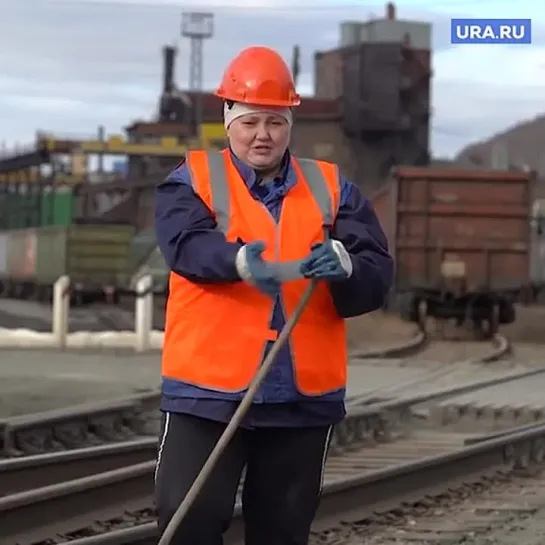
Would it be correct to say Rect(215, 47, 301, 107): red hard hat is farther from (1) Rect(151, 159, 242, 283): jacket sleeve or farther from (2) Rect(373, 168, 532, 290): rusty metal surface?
(2) Rect(373, 168, 532, 290): rusty metal surface

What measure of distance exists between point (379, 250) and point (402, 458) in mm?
6407

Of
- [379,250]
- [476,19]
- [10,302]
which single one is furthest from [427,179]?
[379,250]

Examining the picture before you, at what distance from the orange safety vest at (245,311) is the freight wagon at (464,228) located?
70.2 feet

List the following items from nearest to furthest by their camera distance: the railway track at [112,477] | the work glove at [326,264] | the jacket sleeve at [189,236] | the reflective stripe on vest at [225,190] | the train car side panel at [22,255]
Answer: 1. the work glove at [326,264]
2. the jacket sleeve at [189,236]
3. the reflective stripe on vest at [225,190]
4. the railway track at [112,477]
5. the train car side panel at [22,255]

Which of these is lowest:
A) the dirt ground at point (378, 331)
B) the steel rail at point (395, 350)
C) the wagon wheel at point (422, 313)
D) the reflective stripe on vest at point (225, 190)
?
the dirt ground at point (378, 331)

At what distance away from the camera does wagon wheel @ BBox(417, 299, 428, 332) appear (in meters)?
26.4

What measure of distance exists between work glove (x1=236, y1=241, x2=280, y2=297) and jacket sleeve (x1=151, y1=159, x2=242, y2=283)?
3 centimetres

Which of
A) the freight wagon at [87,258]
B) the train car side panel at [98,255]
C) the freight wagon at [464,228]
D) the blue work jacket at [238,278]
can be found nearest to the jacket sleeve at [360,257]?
the blue work jacket at [238,278]

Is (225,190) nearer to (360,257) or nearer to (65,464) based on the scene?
(360,257)

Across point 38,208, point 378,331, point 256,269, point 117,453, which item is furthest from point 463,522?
point 38,208

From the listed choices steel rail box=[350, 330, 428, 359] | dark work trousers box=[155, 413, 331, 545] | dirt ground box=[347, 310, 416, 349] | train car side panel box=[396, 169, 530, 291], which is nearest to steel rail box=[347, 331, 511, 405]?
steel rail box=[350, 330, 428, 359]

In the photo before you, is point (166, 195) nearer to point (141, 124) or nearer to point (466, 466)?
point (466, 466)

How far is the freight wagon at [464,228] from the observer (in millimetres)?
25172

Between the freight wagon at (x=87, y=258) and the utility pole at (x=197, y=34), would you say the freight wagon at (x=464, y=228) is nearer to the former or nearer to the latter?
the freight wagon at (x=87, y=258)
